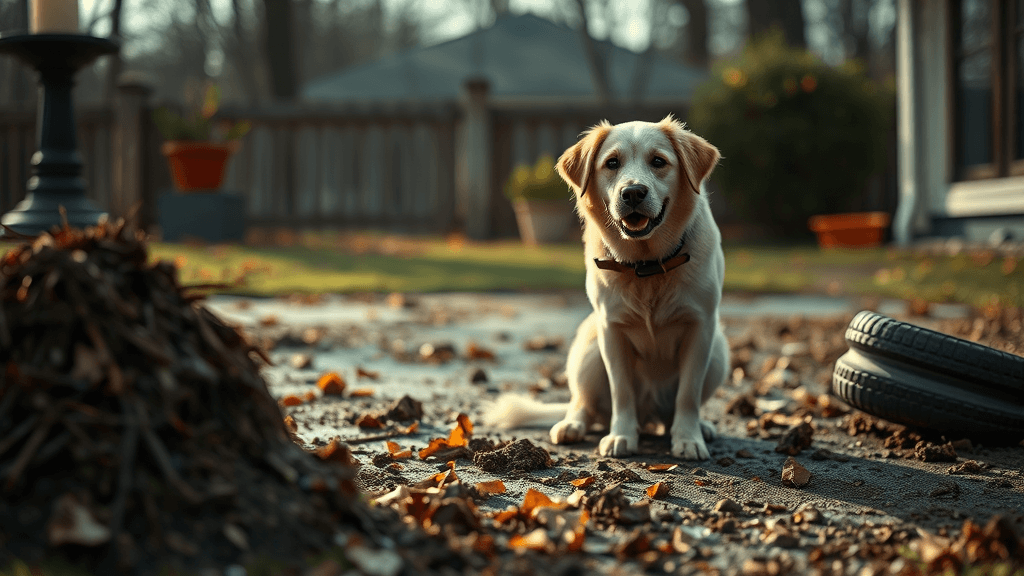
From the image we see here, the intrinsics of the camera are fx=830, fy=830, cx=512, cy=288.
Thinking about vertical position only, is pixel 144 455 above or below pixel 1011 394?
above

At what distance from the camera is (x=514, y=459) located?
2664mm

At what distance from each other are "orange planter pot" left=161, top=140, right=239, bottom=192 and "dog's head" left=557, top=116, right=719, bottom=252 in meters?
8.72

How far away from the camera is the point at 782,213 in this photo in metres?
12.2

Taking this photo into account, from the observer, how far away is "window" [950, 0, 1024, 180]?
359 inches

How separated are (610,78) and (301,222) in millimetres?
16763

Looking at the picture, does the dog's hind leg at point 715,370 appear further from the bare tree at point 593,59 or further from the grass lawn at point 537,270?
the bare tree at point 593,59

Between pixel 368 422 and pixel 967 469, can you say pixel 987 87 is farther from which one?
pixel 368 422

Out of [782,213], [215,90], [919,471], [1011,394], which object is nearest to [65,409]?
[919,471]

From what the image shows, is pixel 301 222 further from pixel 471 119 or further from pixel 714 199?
pixel 714 199

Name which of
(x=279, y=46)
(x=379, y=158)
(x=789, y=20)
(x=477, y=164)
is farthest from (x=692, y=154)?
(x=279, y=46)

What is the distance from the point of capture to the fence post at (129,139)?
38.5ft

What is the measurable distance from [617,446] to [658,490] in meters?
0.53

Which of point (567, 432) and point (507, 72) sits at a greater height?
point (507, 72)

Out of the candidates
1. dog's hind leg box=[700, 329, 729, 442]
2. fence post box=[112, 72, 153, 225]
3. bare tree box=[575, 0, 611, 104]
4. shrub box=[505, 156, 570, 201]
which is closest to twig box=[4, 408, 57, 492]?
dog's hind leg box=[700, 329, 729, 442]
